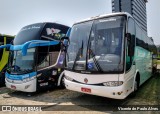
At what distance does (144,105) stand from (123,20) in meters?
3.20

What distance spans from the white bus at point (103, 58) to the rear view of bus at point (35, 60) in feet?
5.52

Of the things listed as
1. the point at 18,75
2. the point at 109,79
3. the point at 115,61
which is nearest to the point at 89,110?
the point at 109,79

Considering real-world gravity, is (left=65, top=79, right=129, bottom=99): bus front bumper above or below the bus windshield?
below

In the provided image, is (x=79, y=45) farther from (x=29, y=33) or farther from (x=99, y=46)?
(x=29, y=33)

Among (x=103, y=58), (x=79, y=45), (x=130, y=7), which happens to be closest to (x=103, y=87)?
(x=103, y=58)

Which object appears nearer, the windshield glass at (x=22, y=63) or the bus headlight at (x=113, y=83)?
the bus headlight at (x=113, y=83)

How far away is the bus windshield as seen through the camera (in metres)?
6.88

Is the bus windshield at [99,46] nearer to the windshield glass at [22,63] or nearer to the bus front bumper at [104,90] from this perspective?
the bus front bumper at [104,90]

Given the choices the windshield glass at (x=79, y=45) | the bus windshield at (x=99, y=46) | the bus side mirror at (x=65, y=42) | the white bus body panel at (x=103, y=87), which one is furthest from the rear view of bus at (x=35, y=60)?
the white bus body panel at (x=103, y=87)

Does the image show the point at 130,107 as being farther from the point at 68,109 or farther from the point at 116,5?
the point at 116,5

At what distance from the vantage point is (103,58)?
275 inches

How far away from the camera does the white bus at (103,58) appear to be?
22.0ft

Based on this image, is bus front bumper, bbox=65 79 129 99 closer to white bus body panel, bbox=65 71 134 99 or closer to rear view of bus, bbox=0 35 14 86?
→ white bus body panel, bbox=65 71 134 99

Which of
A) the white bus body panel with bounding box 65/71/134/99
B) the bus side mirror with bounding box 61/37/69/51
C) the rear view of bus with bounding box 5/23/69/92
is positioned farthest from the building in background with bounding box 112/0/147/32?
the white bus body panel with bounding box 65/71/134/99
